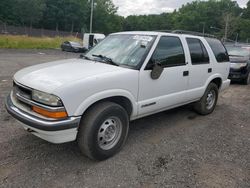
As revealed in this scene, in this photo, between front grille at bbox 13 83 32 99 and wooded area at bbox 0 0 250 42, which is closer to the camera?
front grille at bbox 13 83 32 99

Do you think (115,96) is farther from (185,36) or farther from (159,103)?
Answer: (185,36)

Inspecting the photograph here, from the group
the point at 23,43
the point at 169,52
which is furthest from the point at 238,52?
the point at 23,43

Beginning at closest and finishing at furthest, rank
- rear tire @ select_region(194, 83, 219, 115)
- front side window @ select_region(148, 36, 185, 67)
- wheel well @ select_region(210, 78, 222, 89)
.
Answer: front side window @ select_region(148, 36, 185, 67)
rear tire @ select_region(194, 83, 219, 115)
wheel well @ select_region(210, 78, 222, 89)

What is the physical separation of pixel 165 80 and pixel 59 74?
Result: 5.81 feet

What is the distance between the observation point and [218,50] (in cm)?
571

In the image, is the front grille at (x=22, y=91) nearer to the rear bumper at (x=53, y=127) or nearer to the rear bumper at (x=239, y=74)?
the rear bumper at (x=53, y=127)

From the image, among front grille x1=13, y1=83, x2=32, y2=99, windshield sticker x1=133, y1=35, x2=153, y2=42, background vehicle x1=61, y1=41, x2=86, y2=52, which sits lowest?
background vehicle x1=61, y1=41, x2=86, y2=52

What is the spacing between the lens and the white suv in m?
2.93

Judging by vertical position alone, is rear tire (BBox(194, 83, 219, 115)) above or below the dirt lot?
above

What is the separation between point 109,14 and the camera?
86.1 meters

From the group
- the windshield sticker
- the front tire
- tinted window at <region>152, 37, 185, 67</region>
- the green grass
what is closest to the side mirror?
tinted window at <region>152, 37, 185, 67</region>

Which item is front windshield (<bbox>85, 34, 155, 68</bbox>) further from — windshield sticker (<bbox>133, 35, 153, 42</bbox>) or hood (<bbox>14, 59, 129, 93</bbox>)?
hood (<bbox>14, 59, 129, 93</bbox>)

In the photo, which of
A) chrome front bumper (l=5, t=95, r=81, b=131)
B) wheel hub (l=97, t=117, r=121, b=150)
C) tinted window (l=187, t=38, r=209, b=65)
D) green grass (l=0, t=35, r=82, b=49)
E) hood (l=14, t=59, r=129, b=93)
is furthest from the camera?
green grass (l=0, t=35, r=82, b=49)

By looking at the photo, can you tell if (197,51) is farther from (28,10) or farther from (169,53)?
(28,10)
